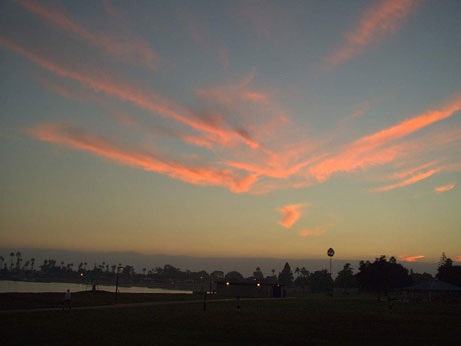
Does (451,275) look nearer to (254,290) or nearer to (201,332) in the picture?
(254,290)

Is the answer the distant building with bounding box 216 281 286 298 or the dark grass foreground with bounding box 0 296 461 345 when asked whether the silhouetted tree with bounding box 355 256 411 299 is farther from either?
the dark grass foreground with bounding box 0 296 461 345

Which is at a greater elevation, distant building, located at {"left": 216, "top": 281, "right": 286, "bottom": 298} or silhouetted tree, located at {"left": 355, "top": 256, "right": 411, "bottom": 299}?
silhouetted tree, located at {"left": 355, "top": 256, "right": 411, "bottom": 299}

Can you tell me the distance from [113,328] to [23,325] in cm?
583

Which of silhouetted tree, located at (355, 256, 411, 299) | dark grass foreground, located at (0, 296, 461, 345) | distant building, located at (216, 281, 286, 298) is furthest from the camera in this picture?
distant building, located at (216, 281, 286, 298)

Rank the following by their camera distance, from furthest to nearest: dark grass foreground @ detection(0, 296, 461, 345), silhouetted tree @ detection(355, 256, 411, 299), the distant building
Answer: the distant building, silhouetted tree @ detection(355, 256, 411, 299), dark grass foreground @ detection(0, 296, 461, 345)

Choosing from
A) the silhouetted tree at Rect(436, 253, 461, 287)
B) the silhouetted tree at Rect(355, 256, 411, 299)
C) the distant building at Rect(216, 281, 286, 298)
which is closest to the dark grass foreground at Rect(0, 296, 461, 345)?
the silhouetted tree at Rect(355, 256, 411, 299)

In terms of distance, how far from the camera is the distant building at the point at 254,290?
10694 cm

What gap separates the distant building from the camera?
351 ft

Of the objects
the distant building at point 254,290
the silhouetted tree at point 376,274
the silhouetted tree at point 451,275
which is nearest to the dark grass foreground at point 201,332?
the silhouetted tree at point 376,274

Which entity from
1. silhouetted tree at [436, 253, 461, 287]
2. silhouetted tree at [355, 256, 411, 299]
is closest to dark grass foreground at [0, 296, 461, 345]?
silhouetted tree at [355, 256, 411, 299]

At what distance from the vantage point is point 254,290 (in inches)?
4245

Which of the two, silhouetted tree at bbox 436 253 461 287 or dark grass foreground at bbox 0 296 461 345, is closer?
dark grass foreground at bbox 0 296 461 345

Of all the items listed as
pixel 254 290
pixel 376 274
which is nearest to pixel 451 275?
pixel 376 274

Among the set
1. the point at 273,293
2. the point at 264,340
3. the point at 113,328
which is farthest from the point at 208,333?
the point at 273,293
